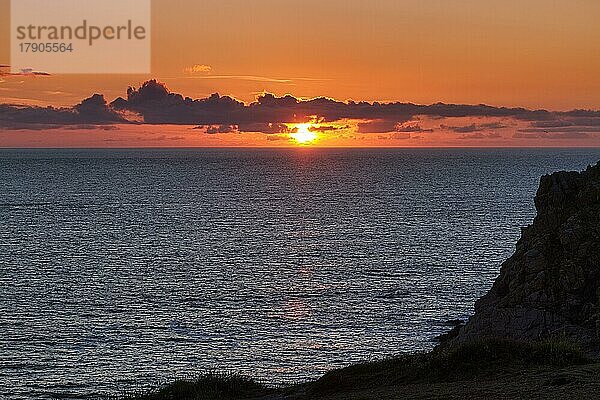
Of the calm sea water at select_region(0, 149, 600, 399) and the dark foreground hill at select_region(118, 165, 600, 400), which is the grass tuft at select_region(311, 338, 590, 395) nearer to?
the dark foreground hill at select_region(118, 165, 600, 400)

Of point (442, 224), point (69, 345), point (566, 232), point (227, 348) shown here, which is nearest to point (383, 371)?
point (566, 232)

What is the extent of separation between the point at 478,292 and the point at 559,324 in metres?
27.4

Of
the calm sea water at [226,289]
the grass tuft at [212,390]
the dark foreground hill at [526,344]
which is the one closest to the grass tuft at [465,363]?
the dark foreground hill at [526,344]

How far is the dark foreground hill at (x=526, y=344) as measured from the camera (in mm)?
A: 22547

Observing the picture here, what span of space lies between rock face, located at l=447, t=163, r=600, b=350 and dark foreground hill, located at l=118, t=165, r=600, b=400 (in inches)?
2.3

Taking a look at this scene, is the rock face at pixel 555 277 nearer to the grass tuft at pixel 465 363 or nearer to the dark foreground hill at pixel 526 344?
the dark foreground hill at pixel 526 344

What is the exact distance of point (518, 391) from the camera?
21.1m

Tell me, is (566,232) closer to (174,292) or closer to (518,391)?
(518,391)

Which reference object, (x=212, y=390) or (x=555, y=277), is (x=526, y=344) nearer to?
(x=212, y=390)

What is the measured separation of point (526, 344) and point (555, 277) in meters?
21.2

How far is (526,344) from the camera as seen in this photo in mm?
25719

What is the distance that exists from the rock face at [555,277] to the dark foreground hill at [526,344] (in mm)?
58

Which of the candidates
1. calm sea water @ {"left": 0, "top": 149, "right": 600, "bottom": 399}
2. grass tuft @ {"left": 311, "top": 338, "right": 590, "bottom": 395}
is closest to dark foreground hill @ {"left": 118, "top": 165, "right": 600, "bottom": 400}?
grass tuft @ {"left": 311, "top": 338, "right": 590, "bottom": 395}

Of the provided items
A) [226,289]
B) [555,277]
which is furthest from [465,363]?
[226,289]
